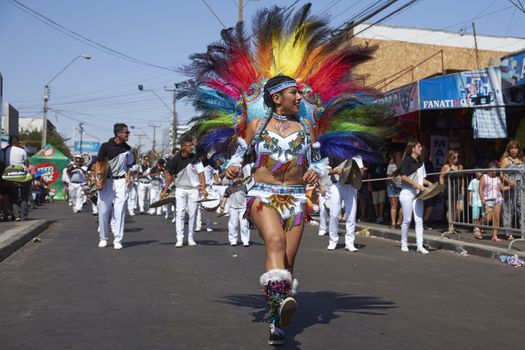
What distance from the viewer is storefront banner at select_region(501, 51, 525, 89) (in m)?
13.8

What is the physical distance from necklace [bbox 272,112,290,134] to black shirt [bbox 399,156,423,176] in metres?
6.66

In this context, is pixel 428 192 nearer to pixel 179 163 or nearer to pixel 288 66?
pixel 179 163

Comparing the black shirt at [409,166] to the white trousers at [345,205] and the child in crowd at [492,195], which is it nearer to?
the white trousers at [345,205]

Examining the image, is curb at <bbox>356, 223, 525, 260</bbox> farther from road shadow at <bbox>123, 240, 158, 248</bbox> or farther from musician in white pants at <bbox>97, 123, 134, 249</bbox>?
musician in white pants at <bbox>97, 123, 134, 249</bbox>

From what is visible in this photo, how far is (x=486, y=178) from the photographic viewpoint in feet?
42.8

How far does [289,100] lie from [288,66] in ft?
3.17

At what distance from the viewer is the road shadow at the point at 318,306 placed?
5953 millimetres

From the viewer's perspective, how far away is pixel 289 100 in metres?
5.61

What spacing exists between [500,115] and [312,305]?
10.3 meters

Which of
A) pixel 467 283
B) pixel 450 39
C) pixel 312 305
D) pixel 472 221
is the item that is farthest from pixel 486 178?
pixel 450 39

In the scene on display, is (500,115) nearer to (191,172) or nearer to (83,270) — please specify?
(191,172)

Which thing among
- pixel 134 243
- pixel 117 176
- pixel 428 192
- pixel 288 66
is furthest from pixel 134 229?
pixel 288 66

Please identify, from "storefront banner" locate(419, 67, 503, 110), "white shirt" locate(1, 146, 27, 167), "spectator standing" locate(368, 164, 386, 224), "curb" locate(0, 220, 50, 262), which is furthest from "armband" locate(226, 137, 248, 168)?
"spectator standing" locate(368, 164, 386, 224)

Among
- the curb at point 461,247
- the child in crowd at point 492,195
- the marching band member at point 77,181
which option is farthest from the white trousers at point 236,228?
the marching band member at point 77,181
